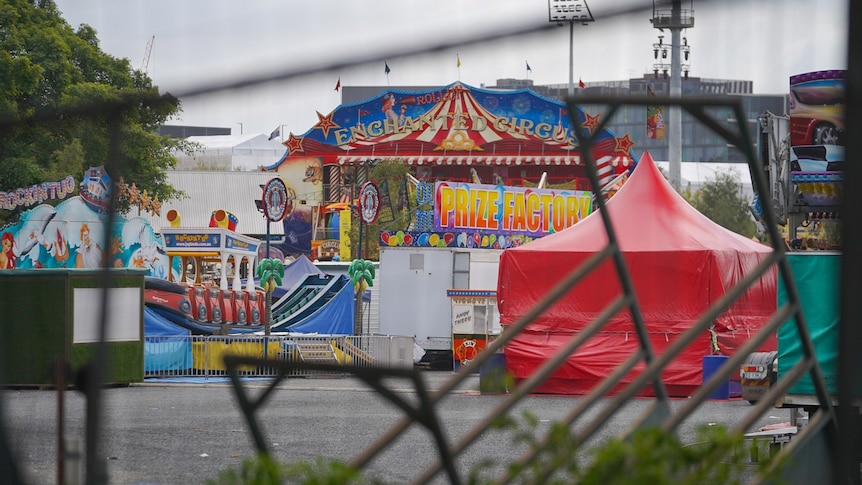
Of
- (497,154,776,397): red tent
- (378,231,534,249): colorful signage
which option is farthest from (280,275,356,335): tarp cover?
(497,154,776,397): red tent

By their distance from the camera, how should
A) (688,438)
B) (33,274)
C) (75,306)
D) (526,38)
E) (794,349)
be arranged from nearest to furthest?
(526,38) → (794,349) → (688,438) → (33,274) → (75,306)

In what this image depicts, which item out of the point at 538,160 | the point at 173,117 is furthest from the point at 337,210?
the point at 173,117

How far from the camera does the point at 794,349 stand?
882cm

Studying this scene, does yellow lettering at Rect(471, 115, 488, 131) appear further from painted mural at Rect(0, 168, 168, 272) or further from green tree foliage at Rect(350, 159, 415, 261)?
painted mural at Rect(0, 168, 168, 272)

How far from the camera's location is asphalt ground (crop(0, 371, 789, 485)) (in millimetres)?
9086

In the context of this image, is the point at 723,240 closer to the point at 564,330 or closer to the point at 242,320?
the point at 564,330

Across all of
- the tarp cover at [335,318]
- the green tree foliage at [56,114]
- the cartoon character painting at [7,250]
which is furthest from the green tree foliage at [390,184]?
the green tree foliage at [56,114]

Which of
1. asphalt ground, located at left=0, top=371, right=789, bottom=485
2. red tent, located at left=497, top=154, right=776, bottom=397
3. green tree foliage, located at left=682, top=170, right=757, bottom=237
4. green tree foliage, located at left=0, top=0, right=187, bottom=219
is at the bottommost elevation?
asphalt ground, located at left=0, top=371, right=789, bottom=485

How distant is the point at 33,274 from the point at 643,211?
8373 mm

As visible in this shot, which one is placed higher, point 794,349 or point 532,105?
point 532,105

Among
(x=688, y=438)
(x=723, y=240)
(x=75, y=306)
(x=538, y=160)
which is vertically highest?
(x=538, y=160)

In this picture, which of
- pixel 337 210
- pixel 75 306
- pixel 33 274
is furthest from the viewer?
pixel 337 210

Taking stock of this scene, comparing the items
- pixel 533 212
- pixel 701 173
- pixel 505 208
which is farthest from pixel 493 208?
pixel 701 173

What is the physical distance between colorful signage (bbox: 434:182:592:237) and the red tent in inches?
329
